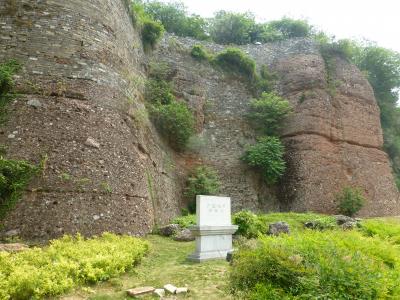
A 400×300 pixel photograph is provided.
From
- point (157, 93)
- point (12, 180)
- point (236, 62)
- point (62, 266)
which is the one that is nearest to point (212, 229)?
point (62, 266)

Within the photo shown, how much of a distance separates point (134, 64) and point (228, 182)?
254 inches

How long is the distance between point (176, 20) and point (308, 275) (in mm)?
22769

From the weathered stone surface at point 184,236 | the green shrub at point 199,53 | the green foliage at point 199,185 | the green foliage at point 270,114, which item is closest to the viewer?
the weathered stone surface at point 184,236

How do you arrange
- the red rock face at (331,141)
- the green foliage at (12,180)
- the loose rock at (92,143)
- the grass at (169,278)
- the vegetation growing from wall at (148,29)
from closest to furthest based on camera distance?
the grass at (169,278) → the green foliage at (12,180) → the loose rock at (92,143) → the vegetation growing from wall at (148,29) → the red rock face at (331,141)

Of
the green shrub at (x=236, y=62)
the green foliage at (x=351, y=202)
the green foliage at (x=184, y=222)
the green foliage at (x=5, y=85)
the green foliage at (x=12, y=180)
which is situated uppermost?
the green shrub at (x=236, y=62)

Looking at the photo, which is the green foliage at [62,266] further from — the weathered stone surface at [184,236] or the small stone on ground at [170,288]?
the weathered stone surface at [184,236]

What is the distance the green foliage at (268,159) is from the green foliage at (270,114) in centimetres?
138

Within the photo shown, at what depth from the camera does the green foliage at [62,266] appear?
4914mm

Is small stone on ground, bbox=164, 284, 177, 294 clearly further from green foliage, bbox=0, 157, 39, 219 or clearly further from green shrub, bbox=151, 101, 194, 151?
green shrub, bbox=151, 101, 194, 151

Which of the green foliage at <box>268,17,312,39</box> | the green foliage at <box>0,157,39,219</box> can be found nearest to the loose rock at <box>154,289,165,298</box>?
the green foliage at <box>0,157,39,219</box>

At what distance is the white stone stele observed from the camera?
8281 millimetres

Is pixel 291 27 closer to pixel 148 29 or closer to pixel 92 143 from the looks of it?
pixel 148 29

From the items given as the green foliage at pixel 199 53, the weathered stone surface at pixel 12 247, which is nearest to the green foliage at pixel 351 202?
the green foliage at pixel 199 53

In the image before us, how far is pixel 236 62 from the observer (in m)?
20.1
